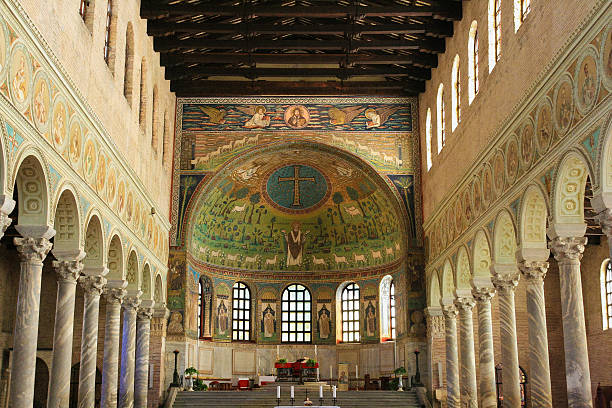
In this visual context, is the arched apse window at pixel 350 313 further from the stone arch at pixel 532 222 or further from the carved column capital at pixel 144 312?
the stone arch at pixel 532 222

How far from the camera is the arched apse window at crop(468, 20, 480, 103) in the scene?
24020 mm

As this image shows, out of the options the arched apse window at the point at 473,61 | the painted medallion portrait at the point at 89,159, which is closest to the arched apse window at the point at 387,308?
the arched apse window at the point at 473,61

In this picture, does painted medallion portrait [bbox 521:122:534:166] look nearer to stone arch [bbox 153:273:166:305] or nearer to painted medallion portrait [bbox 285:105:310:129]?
painted medallion portrait [bbox 285:105:310:129]

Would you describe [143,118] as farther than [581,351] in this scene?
Yes

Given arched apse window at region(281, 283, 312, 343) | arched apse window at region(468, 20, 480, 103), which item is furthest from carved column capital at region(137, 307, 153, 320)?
arched apse window at region(468, 20, 480, 103)

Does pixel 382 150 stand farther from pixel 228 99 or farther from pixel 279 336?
pixel 279 336

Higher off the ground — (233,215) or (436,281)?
(233,215)

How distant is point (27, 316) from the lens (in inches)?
607

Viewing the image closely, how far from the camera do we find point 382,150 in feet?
111

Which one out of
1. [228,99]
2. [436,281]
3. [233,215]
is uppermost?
[228,99]

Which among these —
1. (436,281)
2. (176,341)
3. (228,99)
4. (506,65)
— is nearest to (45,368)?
(176,341)

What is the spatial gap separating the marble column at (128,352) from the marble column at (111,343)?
240 centimetres

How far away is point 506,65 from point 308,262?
2201 centimetres

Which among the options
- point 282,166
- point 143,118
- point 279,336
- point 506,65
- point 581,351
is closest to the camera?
point 581,351
